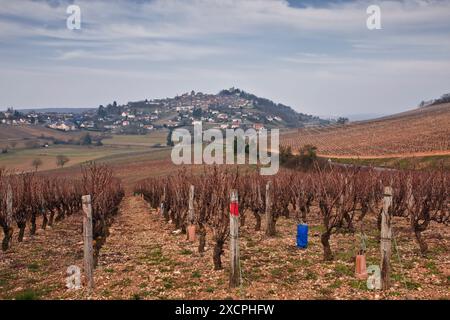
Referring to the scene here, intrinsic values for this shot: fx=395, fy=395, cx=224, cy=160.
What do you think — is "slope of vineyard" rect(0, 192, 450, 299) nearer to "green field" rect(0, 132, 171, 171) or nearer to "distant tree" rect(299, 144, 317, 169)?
"distant tree" rect(299, 144, 317, 169)

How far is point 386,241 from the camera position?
352 inches

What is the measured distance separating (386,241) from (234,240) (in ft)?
11.3

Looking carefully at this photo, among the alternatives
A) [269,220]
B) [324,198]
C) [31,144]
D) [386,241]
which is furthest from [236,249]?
[31,144]

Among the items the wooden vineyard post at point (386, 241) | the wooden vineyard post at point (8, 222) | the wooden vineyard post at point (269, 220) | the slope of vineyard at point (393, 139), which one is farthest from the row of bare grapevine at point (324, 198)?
the slope of vineyard at point (393, 139)

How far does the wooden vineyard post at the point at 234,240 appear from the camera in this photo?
30.6 ft

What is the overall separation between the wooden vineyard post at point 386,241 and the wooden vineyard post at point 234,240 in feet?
10.9

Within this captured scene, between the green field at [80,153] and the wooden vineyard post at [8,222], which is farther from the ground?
the wooden vineyard post at [8,222]

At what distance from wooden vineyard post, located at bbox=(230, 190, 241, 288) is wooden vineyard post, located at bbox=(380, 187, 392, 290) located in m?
3.32

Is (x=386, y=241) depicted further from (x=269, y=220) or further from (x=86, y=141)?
(x=86, y=141)

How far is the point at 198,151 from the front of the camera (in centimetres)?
7419

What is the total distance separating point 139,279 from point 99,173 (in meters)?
3.97

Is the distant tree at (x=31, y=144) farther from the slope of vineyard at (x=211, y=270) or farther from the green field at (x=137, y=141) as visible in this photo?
the slope of vineyard at (x=211, y=270)
